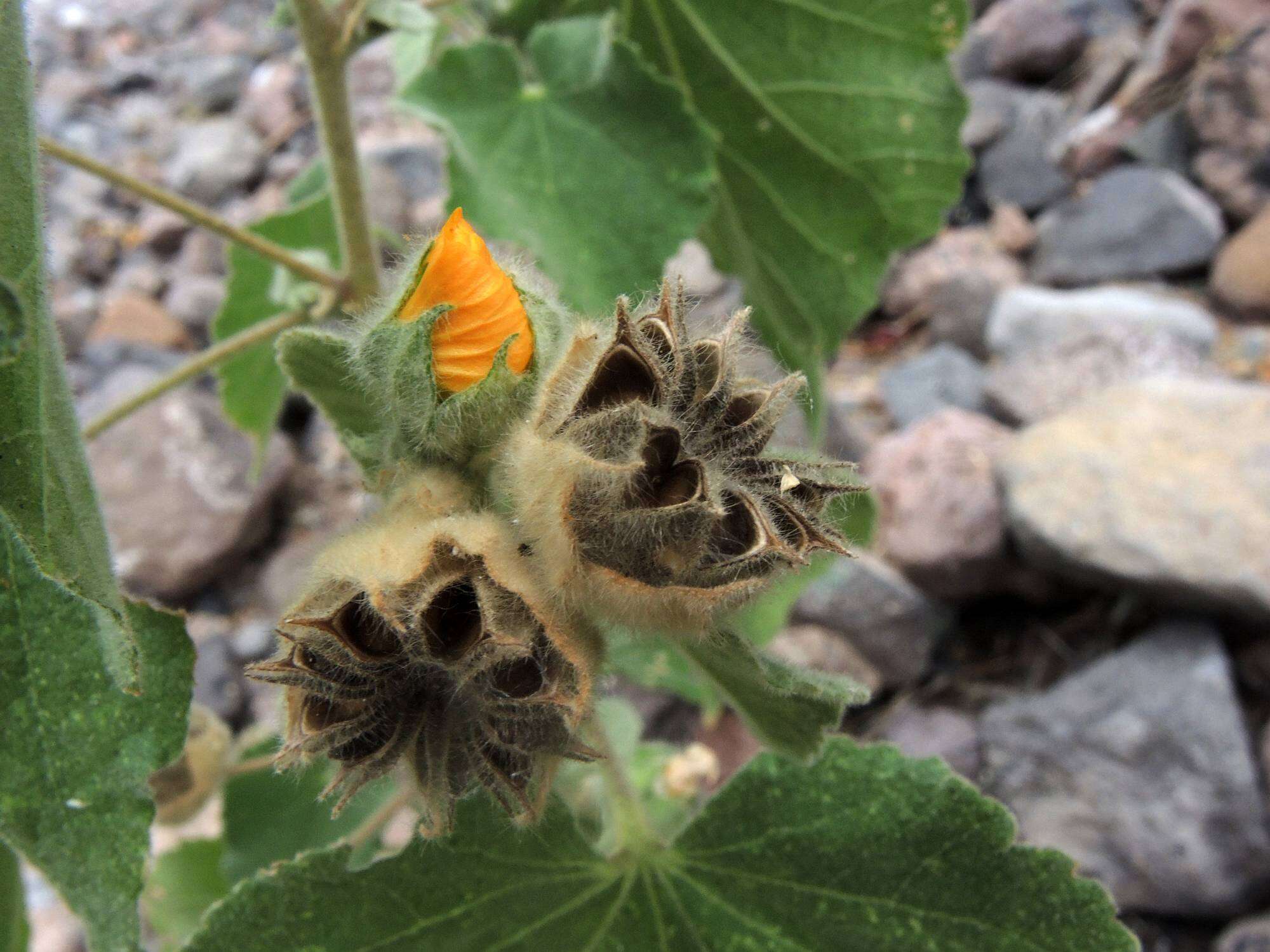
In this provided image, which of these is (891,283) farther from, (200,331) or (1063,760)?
(200,331)

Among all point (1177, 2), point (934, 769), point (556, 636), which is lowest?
point (1177, 2)

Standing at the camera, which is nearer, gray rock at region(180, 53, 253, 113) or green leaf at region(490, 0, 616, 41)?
green leaf at region(490, 0, 616, 41)

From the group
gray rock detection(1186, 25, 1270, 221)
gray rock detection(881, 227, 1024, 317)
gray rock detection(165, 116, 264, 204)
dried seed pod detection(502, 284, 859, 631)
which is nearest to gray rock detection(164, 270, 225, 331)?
gray rock detection(165, 116, 264, 204)

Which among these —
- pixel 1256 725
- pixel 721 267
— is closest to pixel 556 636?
pixel 721 267

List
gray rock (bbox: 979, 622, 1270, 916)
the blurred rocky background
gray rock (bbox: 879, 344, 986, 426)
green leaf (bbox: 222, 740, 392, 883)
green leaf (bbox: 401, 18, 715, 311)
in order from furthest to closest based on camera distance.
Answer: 1. gray rock (bbox: 879, 344, 986, 426)
2. the blurred rocky background
3. gray rock (bbox: 979, 622, 1270, 916)
4. green leaf (bbox: 222, 740, 392, 883)
5. green leaf (bbox: 401, 18, 715, 311)

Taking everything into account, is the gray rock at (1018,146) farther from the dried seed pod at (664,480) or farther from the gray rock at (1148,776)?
the dried seed pod at (664,480)

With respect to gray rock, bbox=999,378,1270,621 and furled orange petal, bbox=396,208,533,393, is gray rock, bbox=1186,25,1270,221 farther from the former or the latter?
furled orange petal, bbox=396,208,533,393
